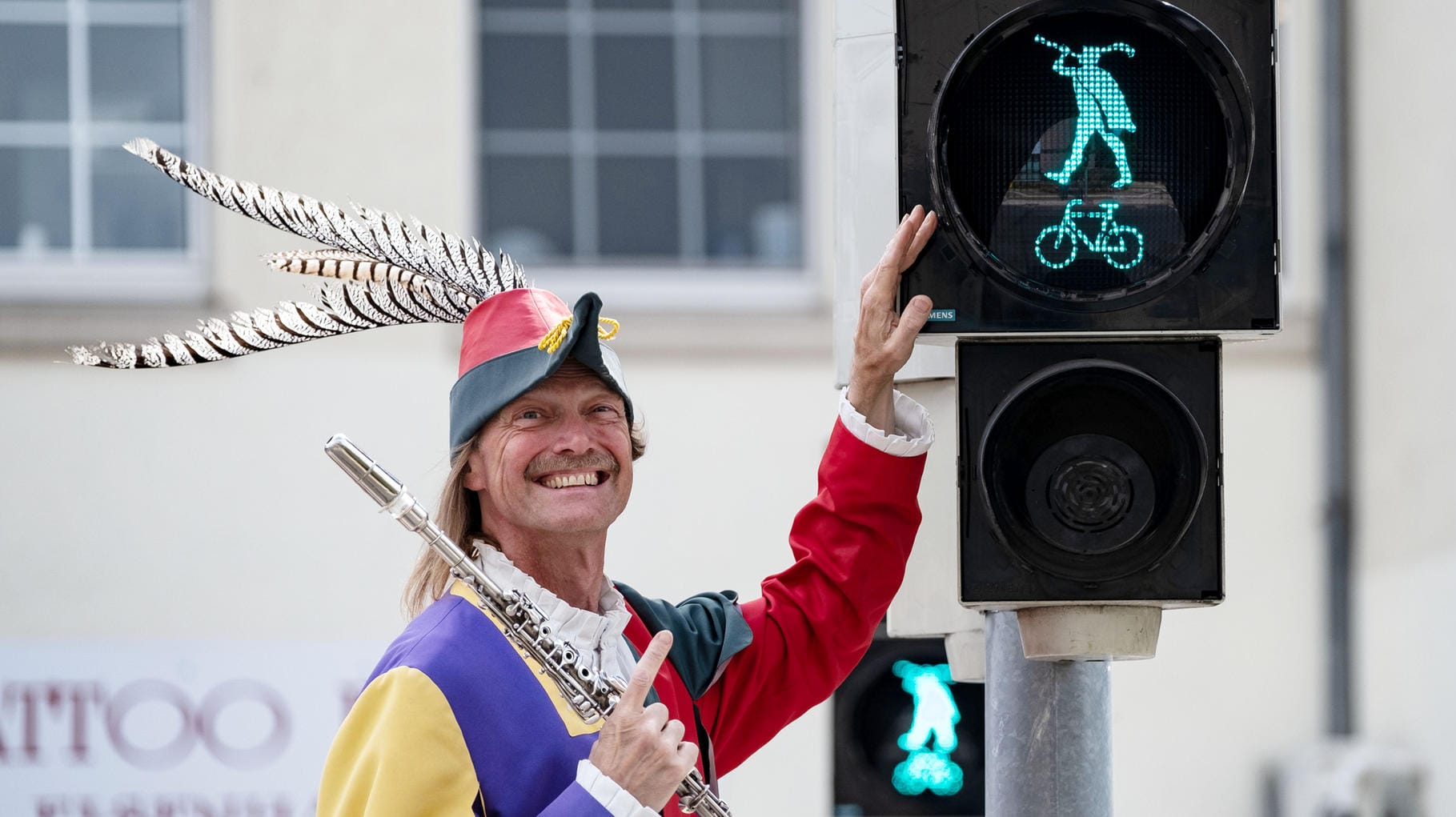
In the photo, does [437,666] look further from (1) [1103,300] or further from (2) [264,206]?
(1) [1103,300]

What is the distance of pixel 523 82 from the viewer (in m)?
7.86

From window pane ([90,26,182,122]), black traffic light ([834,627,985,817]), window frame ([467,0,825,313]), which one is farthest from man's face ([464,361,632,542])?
window pane ([90,26,182,122])

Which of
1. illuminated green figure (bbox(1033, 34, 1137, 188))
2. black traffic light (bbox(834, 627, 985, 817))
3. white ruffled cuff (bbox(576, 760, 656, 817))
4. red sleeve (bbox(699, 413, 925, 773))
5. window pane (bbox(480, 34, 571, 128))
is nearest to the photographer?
white ruffled cuff (bbox(576, 760, 656, 817))

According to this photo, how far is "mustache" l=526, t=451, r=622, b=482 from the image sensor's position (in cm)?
321

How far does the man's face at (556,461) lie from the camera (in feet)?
10.5

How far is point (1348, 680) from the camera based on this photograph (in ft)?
25.2

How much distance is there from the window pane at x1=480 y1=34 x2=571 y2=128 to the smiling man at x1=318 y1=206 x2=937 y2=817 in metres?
4.50

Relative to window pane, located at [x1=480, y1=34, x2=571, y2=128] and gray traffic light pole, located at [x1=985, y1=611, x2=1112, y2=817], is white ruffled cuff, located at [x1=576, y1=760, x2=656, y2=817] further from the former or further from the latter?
window pane, located at [x1=480, y1=34, x2=571, y2=128]

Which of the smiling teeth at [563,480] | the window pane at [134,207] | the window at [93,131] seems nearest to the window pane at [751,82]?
the window at [93,131]

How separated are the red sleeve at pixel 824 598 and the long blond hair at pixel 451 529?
14.2 inches

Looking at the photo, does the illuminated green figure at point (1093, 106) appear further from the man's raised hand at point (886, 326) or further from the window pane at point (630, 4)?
the window pane at point (630, 4)

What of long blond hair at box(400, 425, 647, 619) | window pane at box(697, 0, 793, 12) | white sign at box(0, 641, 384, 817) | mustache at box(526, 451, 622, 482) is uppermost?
window pane at box(697, 0, 793, 12)

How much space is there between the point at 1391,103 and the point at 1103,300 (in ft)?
16.6

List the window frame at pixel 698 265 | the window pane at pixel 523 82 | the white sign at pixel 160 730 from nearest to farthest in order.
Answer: the white sign at pixel 160 730
the window frame at pixel 698 265
the window pane at pixel 523 82
